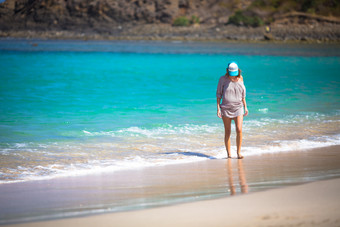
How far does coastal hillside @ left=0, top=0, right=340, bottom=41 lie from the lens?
77625 mm

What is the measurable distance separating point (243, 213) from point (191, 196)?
0.77 meters

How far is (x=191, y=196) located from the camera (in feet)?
14.7

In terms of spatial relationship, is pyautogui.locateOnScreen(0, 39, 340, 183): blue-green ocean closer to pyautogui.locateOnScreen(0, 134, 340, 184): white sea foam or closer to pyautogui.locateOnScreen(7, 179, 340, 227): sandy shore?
pyautogui.locateOnScreen(0, 134, 340, 184): white sea foam

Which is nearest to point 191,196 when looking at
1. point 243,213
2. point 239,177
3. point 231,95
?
point 243,213

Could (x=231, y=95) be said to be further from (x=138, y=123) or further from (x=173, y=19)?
(x=173, y=19)

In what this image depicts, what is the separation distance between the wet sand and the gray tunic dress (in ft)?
2.33

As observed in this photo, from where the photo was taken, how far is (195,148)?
7.42 m

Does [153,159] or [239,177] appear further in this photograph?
[153,159]

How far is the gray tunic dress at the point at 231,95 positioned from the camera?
244 inches

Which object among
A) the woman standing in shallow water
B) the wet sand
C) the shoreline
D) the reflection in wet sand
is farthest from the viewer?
the shoreline

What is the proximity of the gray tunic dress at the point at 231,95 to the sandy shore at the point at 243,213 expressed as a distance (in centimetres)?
209

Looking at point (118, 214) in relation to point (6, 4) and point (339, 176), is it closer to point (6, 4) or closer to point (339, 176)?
point (339, 176)

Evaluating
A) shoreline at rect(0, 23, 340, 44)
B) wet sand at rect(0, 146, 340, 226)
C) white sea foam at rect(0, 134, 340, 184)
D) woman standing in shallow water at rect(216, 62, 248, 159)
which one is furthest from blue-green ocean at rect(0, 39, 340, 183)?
shoreline at rect(0, 23, 340, 44)

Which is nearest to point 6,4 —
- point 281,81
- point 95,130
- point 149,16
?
point 149,16
